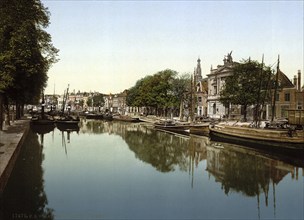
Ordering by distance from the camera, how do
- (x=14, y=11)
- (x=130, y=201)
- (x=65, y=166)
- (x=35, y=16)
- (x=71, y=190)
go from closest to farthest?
(x=130, y=201)
(x=71, y=190)
(x=65, y=166)
(x=14, y=11)
(x=35, y=16)

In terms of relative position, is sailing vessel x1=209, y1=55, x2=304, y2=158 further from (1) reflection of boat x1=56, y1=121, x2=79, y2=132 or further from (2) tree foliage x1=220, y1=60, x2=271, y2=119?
(1) reflection of boat x1=56, y1=121, x2=79, y2=132

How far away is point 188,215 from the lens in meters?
11.6

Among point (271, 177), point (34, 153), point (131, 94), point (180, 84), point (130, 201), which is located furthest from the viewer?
point (131, 94)

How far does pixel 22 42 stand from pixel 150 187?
790 inches

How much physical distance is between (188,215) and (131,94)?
3906 inches

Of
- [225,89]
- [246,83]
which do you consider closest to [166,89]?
[225,89]

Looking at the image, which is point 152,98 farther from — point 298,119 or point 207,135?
point 298,119

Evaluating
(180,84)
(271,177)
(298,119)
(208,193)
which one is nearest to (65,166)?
(208,193)

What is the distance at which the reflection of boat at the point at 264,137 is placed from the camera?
28.9 m

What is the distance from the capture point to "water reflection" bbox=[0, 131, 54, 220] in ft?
36.8

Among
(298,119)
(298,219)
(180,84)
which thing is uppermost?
(180,84)

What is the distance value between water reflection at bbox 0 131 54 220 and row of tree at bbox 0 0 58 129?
9366mm

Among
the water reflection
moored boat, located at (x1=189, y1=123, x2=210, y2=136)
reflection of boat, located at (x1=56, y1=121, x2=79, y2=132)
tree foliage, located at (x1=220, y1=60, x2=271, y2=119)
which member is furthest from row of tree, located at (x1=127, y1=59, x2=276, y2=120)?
the water reflection

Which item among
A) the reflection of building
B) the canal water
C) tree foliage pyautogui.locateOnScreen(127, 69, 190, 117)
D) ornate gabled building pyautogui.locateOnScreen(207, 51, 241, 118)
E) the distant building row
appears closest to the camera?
the canal water
